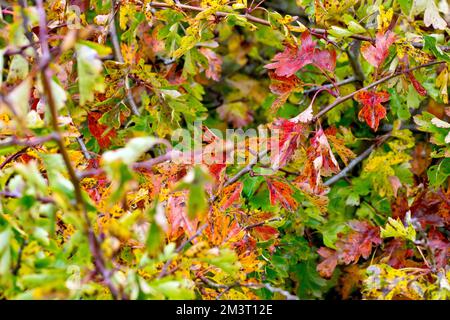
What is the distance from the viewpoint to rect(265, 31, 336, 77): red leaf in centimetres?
145

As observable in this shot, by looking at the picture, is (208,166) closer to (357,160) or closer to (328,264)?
(328,264)

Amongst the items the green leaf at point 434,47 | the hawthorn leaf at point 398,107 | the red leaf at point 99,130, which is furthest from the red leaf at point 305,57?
the red leaf at point 99,130

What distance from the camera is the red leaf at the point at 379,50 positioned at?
1.40 metres

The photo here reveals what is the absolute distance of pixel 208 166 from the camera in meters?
1.39

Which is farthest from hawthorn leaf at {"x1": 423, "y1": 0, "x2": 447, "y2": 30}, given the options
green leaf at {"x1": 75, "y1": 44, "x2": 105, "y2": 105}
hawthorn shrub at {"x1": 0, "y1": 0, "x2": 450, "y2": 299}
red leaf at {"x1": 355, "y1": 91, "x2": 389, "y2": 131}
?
green leaf at {"x1": 75, "y1": 44, "x2": 105, "y2": 105}

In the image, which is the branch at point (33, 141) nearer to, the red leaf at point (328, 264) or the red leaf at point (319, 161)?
the red leaf at point (319, 161)

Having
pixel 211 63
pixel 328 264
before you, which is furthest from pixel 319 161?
pixel 211 63

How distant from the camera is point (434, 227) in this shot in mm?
1562

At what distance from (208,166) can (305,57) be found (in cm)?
34

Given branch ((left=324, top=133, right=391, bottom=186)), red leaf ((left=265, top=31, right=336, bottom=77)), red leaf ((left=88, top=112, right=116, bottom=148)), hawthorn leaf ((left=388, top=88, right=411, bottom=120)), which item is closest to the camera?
red leaf ((left=265, top=31, right=336, bottom=77))

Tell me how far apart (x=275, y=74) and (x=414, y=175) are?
638mm

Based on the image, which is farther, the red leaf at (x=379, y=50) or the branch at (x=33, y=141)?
the red leaf at (x=379, y=50)

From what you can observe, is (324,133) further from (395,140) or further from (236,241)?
(395,140)

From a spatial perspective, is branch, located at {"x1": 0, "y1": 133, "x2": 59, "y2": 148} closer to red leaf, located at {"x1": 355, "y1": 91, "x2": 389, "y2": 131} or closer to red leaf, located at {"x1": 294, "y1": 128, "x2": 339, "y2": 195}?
red leaf, located at {"x1": 294, "y1": 128, "x2": 339, "y2": 195}
